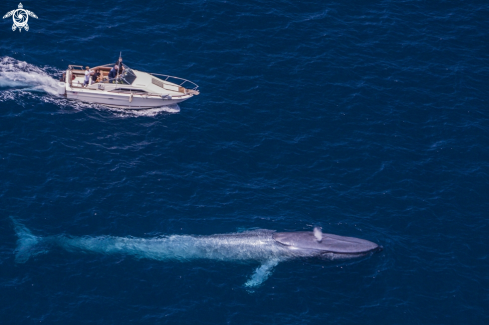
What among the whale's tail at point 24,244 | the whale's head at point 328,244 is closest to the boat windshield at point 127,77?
the whale's tail at point 24,244

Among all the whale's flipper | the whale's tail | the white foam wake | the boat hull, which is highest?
the white foam wake

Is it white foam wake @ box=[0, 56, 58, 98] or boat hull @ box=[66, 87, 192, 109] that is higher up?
white foam wake @ box=[0, 56, 58, 98]

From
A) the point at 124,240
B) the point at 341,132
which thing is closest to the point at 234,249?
the point at 124,240

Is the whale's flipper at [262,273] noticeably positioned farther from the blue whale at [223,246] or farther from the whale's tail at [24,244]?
the whale's tail at [24,244]

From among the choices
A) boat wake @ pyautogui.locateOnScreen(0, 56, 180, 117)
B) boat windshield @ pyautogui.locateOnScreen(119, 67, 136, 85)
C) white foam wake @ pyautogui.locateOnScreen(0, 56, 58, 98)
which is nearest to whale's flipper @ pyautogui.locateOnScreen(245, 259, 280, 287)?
boat wake @ pyautogui.locateOnScreen(0, 56, 180, 117)

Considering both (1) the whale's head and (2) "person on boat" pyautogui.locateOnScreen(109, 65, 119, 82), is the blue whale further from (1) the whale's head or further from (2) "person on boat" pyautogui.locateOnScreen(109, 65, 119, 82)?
(2) "person on boat" pyautogui.locateOnScreen(109, 65, 119, 82)

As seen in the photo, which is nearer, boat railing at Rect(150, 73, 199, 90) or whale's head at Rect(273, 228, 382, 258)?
whale's head at Rect(273, 228, 382, 258)

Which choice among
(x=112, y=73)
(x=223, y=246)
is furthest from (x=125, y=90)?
(x=223, y=246)
